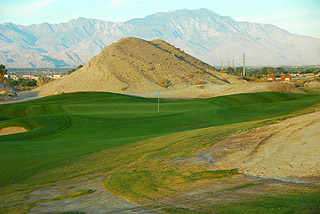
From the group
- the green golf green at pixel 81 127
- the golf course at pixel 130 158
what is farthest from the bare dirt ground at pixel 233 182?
the green golf green at pixel 81 127

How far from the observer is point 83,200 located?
1054 cm

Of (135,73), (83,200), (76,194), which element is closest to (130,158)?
(76,194)

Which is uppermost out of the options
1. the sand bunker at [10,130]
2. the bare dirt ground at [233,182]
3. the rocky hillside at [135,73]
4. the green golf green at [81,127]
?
the rocky hillside at [135,73]

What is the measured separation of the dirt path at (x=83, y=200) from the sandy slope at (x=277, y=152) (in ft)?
13.7

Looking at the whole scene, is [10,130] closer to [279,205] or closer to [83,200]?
[83,200]

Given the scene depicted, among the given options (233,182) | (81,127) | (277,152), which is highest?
(277,152)

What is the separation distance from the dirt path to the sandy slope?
4.17m

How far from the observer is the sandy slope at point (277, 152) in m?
11.3

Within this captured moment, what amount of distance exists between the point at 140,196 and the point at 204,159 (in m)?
4.44

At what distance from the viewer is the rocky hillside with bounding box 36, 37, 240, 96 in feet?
308

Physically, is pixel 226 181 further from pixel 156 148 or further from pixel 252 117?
pixel 252 117

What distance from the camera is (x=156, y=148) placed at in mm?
17125

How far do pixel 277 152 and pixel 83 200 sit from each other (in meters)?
7.30

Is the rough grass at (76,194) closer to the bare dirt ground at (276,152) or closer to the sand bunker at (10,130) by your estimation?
the bare dirt ground at (276,152)
